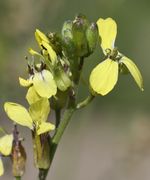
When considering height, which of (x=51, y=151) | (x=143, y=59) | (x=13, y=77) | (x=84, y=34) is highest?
(x=143, y=59)

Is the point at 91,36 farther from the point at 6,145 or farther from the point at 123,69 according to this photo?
the point at 6,145

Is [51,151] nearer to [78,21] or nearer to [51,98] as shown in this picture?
[51,98]

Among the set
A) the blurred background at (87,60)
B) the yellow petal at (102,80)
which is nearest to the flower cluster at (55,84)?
the yellow petal at (102,80)

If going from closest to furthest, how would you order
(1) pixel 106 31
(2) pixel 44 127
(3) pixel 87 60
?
1. (2) pixel 44 127
2. (1) pixel 106 31
3. (3) pixel 87 60

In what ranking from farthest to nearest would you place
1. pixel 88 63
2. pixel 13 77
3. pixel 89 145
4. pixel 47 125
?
pixel 89 145 → pixel 88 63 → pixel 13 77 → pixel 47 125

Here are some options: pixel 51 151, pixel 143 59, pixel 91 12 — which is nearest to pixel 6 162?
pixel 51 151

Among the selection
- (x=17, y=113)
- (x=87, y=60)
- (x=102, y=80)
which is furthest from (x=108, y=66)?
(x=87, y=60)
